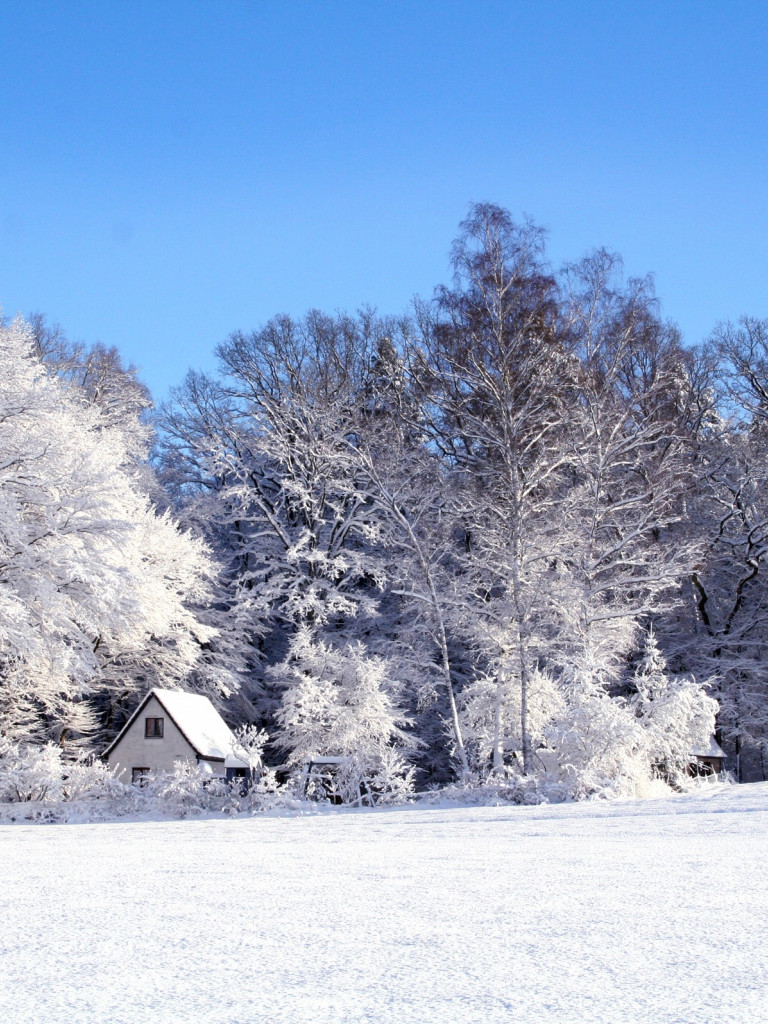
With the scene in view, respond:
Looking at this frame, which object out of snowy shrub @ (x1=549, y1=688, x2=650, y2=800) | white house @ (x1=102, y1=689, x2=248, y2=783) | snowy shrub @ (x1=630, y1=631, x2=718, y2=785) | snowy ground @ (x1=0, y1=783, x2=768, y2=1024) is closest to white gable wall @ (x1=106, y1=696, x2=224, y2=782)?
white house @ (x1=102, y1=689, x2=248, y2=783)

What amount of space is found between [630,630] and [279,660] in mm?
14751

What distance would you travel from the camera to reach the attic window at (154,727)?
27.2 m

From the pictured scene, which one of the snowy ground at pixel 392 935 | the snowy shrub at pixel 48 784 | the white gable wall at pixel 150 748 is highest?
the white gable wall at pixel 150 748

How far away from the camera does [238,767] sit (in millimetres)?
28234

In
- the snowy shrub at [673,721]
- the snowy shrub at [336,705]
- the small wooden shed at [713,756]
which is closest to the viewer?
the snowy shrub at [673,721]

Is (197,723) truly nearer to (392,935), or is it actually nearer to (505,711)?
(505,711)

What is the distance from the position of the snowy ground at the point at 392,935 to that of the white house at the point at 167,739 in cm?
1814

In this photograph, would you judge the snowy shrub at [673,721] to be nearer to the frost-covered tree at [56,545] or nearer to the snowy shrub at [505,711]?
the snowy shrub at [505,711]

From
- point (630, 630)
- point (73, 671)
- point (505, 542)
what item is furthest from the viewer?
point (630, 630)

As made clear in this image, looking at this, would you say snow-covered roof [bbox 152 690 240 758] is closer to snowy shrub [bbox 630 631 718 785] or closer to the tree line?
the tree line

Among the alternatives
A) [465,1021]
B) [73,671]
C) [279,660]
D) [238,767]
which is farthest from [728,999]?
[279,660]

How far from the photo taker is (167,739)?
2700cm

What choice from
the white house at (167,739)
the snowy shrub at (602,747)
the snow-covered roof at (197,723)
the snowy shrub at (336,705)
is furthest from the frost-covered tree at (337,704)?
the snowy shrub at (602,747)

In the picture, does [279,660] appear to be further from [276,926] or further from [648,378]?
[276,926]
